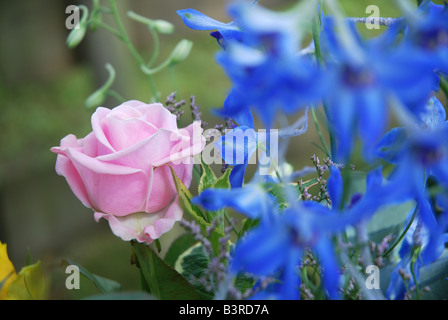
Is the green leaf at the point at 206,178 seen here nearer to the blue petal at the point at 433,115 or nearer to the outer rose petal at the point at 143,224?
the outer rose petal at the point at 143,224

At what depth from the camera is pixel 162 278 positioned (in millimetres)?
344

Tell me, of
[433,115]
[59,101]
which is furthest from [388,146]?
[59,101]

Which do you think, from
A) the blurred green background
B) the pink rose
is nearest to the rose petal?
the pink rose

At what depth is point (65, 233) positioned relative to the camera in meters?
1.92

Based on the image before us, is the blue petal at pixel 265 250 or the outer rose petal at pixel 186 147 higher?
the blue petal at pixel 265 250

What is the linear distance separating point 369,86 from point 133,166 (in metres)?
0.19

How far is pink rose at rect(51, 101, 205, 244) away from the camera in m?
0.35

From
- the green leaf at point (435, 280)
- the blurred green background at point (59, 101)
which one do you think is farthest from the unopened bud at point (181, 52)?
the blurred green background at point (59, 101)

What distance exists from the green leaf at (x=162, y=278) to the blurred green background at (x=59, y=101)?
127 cm

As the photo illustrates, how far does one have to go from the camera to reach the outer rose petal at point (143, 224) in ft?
1.14

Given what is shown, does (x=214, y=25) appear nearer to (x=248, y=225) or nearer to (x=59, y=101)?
A: (x=248, y=225)

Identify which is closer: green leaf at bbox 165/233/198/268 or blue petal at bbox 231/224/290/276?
blue petal at bbox 231/224/290/276

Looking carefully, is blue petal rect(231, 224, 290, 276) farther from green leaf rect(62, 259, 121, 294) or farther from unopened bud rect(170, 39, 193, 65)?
unopened bud rect(170, 39, 193, 65)

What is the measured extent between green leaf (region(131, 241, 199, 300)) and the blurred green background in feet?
4.16
